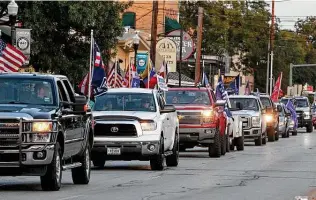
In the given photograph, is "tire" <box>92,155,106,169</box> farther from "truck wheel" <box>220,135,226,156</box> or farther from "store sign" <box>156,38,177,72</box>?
"store sign" <box>156,38,177,72</box>

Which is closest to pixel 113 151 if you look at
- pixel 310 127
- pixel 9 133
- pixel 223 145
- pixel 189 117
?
pixel 9 133

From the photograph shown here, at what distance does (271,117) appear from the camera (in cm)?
5062

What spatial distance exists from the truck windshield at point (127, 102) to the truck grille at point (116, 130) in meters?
0.74

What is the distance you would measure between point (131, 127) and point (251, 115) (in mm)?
19499

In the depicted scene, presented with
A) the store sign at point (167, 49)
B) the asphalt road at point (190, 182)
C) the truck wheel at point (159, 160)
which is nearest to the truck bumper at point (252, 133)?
the asphalt road at point (190, 182)

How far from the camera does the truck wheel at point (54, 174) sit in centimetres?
1816

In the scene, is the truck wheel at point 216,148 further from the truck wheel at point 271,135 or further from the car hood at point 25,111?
the truck wheel at point 271,135

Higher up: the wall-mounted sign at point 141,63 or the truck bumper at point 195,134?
the wall-mounted sign at point 141,63

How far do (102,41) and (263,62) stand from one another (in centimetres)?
6064

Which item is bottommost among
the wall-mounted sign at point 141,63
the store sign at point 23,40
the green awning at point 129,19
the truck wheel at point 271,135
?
the truck wheel at point 271,135

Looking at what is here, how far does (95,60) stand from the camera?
35.3 meters

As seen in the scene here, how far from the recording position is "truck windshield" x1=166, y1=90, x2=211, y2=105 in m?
33.6

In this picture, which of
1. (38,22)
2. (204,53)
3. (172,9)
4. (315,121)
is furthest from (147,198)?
(204,53)

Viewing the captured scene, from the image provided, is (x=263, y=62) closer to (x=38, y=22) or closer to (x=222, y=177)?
(x=38, y=22)
